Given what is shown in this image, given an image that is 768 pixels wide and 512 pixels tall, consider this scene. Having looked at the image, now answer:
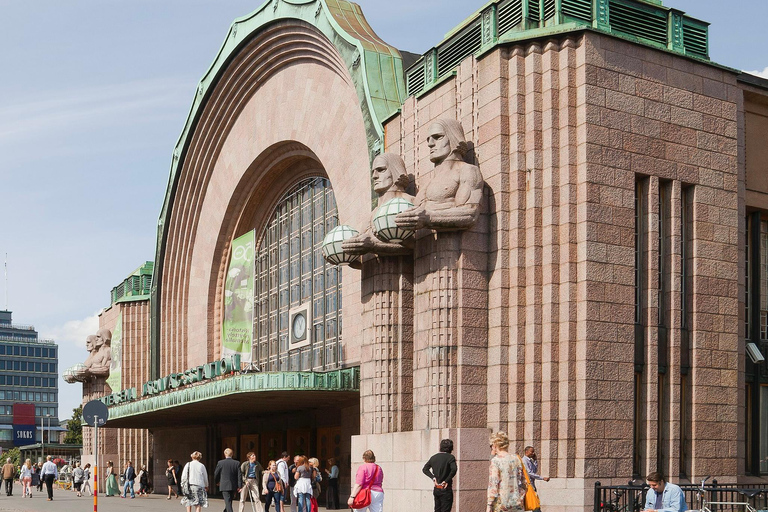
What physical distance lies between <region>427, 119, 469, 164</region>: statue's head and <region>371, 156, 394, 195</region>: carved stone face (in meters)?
1.93

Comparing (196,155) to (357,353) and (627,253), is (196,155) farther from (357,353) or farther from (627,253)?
(627,253)

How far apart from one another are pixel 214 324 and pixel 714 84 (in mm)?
22942

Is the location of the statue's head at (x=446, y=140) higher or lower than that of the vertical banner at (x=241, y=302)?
higher

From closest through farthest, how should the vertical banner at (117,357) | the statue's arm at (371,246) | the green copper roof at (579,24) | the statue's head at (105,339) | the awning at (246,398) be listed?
the green copper roof at (579,24)
the statue's arm at (371,246)
the awning at (246,398)
the vertical banner at (117,357)
the statue's head at (105,339)

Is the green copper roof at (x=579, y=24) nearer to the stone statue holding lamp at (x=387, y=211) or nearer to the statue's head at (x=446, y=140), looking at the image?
the statue's head at (x=446, y=140)

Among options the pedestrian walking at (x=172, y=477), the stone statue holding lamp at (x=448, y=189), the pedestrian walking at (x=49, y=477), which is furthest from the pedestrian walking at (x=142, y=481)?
the stone statue holding lamp at (x=448, y=189)

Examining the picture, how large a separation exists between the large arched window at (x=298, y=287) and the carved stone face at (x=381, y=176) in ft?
26.7

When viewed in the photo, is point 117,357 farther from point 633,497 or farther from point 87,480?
point 633,497

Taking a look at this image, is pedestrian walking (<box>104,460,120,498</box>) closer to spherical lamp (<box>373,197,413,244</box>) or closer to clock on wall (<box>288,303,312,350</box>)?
clock on wall (<box>288,303,312,350</box>)

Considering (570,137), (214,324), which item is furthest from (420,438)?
(214,324)

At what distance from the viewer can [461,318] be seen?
21.4m

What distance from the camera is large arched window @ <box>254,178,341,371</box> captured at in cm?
3281

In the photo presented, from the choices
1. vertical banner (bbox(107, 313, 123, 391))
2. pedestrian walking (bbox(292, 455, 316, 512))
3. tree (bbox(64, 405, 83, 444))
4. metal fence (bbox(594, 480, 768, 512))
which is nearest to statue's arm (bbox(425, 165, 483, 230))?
metal fence (bbox(594, 480, 768, 512))

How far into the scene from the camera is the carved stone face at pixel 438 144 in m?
22.2
